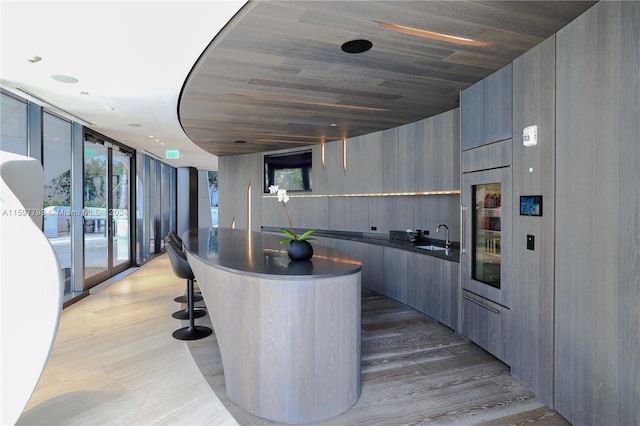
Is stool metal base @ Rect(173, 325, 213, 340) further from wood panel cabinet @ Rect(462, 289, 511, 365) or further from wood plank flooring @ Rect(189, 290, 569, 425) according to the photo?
wood panel cabinet @ Rect(462, 289, 511, 365)

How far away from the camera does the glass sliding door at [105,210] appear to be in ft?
19.5

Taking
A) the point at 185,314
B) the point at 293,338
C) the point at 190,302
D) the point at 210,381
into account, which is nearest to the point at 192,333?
the point at 190,302

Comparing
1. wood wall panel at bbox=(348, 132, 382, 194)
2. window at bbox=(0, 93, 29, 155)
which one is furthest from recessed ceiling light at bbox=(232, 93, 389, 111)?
window at bbox=(0, 93, 29, 155)

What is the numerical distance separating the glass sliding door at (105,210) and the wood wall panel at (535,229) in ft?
19.1

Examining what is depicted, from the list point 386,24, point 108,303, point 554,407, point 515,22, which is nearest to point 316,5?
point 386,24

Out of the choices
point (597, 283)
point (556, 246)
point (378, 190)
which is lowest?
point (597, 283)

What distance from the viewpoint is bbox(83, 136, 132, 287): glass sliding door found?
19.5ft

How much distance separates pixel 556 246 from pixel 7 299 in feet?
10.0

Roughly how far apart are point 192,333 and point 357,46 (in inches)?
125

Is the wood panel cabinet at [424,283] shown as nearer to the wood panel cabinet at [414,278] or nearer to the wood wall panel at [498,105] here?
the wood panel cabinet at [414,278]

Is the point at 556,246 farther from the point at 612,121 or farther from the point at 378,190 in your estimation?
the point at 378,190

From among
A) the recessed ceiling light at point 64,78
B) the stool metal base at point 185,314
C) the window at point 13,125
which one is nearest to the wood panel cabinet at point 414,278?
the stool metal base at point 185,314

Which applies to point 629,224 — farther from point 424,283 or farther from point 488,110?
point 424,283

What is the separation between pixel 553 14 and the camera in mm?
2203
